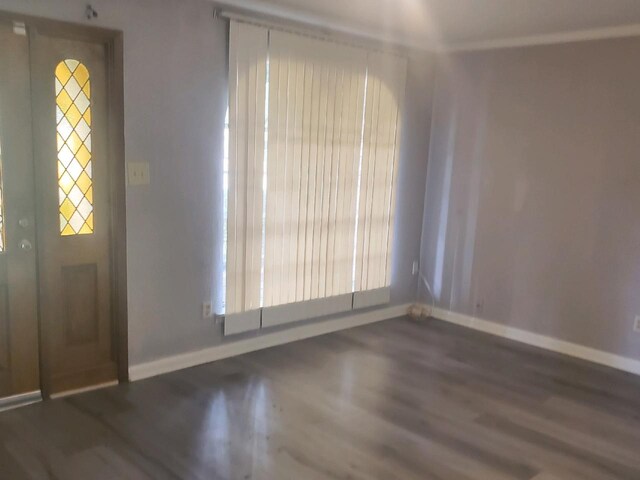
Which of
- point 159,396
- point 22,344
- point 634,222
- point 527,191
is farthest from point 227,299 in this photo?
point 634,222

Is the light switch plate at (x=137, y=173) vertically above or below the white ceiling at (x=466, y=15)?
below

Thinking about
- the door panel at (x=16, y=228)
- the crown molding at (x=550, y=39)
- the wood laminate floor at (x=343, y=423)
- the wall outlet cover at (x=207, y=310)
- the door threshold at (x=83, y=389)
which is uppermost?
the crown molding at (x=550, y=39)

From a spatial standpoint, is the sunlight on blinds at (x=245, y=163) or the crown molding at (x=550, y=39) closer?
the sunlight on blinds at (x=245, y=163)

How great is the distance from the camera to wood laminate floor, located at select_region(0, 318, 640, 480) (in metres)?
2.59

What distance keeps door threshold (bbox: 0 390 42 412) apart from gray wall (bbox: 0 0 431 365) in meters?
0.56

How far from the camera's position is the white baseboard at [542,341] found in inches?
159

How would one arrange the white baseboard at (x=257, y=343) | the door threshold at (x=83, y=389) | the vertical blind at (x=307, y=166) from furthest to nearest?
1. the vertical blind at (x=307, y=166)
2. the white baseboard at (x=257, y=343)
3. the door threshold at (x=83, y=389)

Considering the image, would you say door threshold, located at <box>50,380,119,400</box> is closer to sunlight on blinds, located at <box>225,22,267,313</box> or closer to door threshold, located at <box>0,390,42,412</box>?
door threshold, located at <box>0,390,42,412</box>

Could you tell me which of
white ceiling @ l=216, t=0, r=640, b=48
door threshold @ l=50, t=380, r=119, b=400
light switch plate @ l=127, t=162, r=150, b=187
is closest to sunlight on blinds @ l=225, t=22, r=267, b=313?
white ceiling @ l=216, t=0, r=640, b=48

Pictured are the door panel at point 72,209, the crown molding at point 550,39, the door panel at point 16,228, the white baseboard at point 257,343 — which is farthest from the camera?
the crown molding at point 550,39

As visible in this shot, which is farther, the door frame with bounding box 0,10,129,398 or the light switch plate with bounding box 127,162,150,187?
the light switch plate with bounding box 127,162,150,187

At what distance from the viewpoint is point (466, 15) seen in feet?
12.2

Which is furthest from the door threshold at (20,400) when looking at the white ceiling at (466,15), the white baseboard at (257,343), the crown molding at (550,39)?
the crown molding at (550,39)

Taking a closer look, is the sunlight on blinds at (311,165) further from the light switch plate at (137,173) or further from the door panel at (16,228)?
the door panel at (16,228)
